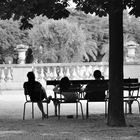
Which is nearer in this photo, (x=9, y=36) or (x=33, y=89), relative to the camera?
(x=33, y=89)

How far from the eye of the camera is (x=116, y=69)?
1172cm

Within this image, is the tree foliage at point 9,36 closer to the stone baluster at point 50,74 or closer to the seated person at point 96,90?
the stone baluster at point 50,74

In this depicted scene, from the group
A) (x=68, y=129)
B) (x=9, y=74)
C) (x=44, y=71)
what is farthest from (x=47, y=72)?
(x=68, y=129)

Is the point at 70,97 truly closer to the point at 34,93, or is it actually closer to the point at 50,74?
the point at 34,93

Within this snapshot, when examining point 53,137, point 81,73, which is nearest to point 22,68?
point 81,73

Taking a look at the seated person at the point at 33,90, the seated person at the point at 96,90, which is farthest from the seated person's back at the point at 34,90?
the seated person at the point at 96,90

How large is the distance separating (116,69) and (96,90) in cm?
185

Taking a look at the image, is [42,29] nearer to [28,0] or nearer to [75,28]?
[75,28]

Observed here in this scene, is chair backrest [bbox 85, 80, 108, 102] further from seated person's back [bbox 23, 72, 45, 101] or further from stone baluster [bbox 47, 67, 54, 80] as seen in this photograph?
stone baluster [bbox 47, 67, 54, 80]

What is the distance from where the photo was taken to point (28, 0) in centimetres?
1156

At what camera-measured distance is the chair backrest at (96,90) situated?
13.4 metres

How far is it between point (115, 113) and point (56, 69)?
19.3 meters

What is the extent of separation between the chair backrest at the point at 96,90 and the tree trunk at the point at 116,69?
164 centimetres

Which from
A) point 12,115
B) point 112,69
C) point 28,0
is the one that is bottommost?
point 12,115
